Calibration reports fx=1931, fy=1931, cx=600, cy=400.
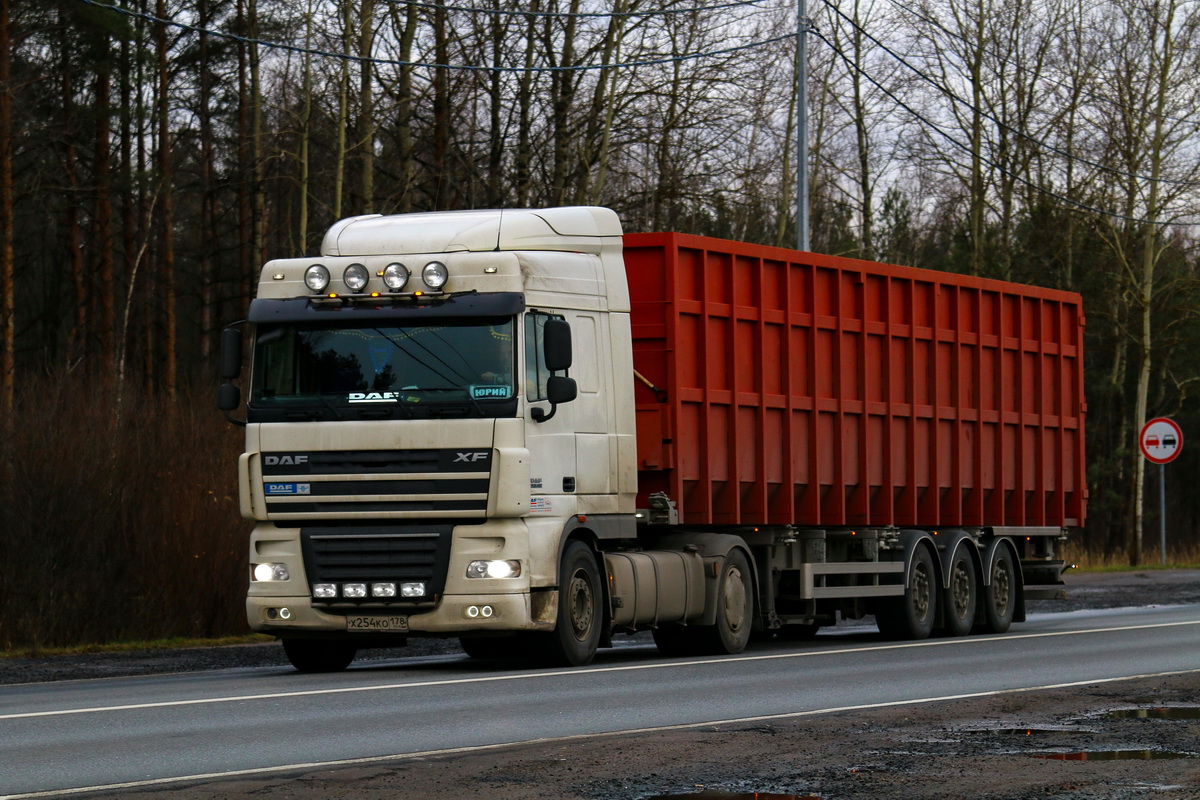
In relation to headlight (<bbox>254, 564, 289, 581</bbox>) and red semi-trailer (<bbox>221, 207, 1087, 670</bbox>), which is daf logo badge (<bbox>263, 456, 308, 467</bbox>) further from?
headlight (<bbox>254, 564, 289, 581</bbox>)

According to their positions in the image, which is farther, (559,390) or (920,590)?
(920,590)

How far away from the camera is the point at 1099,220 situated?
4622 cm

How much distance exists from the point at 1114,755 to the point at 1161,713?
2.20m

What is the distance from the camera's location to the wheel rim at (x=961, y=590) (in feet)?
68.3

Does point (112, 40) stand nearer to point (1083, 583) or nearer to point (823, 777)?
point (1083, 583)

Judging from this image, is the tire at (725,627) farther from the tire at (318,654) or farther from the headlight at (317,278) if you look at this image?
the headlight at (317,278)

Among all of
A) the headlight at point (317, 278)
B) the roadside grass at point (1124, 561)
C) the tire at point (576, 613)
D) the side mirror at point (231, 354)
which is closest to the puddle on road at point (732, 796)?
the tire at point (576, 613)

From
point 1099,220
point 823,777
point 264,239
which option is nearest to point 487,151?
point 264,239

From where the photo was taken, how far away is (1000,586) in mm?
21781

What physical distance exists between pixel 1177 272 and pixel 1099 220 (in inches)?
281

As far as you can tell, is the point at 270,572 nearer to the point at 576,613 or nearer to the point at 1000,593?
the point at 576,613

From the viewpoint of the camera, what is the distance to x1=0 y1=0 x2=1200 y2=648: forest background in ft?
68.6

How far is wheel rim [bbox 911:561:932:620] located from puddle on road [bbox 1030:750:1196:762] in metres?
10.4

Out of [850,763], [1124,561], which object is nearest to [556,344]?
[850,763]
